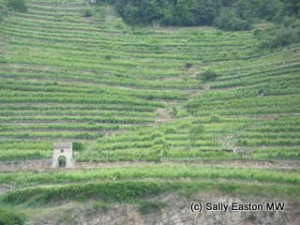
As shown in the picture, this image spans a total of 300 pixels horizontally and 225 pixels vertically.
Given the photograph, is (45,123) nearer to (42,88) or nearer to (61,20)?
(42,88)

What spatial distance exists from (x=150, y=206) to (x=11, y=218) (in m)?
6.58

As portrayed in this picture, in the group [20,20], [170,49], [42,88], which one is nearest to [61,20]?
[20,20]

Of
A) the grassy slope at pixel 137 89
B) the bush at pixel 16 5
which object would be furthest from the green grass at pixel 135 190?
the bush at pixel 16 5

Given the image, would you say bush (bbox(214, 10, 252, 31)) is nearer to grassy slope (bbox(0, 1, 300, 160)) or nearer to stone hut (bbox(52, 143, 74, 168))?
grassy slope (bbox(0, 1, 300, 160))

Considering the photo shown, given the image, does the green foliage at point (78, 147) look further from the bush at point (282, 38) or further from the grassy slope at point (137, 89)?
the bush at point (282, 38)

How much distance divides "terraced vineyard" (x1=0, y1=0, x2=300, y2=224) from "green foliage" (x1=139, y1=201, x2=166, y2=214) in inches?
24.0

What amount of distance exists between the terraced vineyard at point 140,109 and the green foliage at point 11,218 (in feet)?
2.16

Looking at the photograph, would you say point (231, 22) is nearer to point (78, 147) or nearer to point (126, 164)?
point (78, 147)

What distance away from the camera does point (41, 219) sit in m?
33.6

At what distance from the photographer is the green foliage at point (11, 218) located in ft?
107

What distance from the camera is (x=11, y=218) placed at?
33062 mm

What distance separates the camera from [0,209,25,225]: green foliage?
32750 mm

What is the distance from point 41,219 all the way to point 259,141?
13774 mm

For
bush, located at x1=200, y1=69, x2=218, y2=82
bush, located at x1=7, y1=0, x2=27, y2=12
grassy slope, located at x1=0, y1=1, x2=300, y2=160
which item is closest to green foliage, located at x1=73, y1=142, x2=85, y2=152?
grassy slope, located at x1=0, y1=1, x2=300, y2=160
